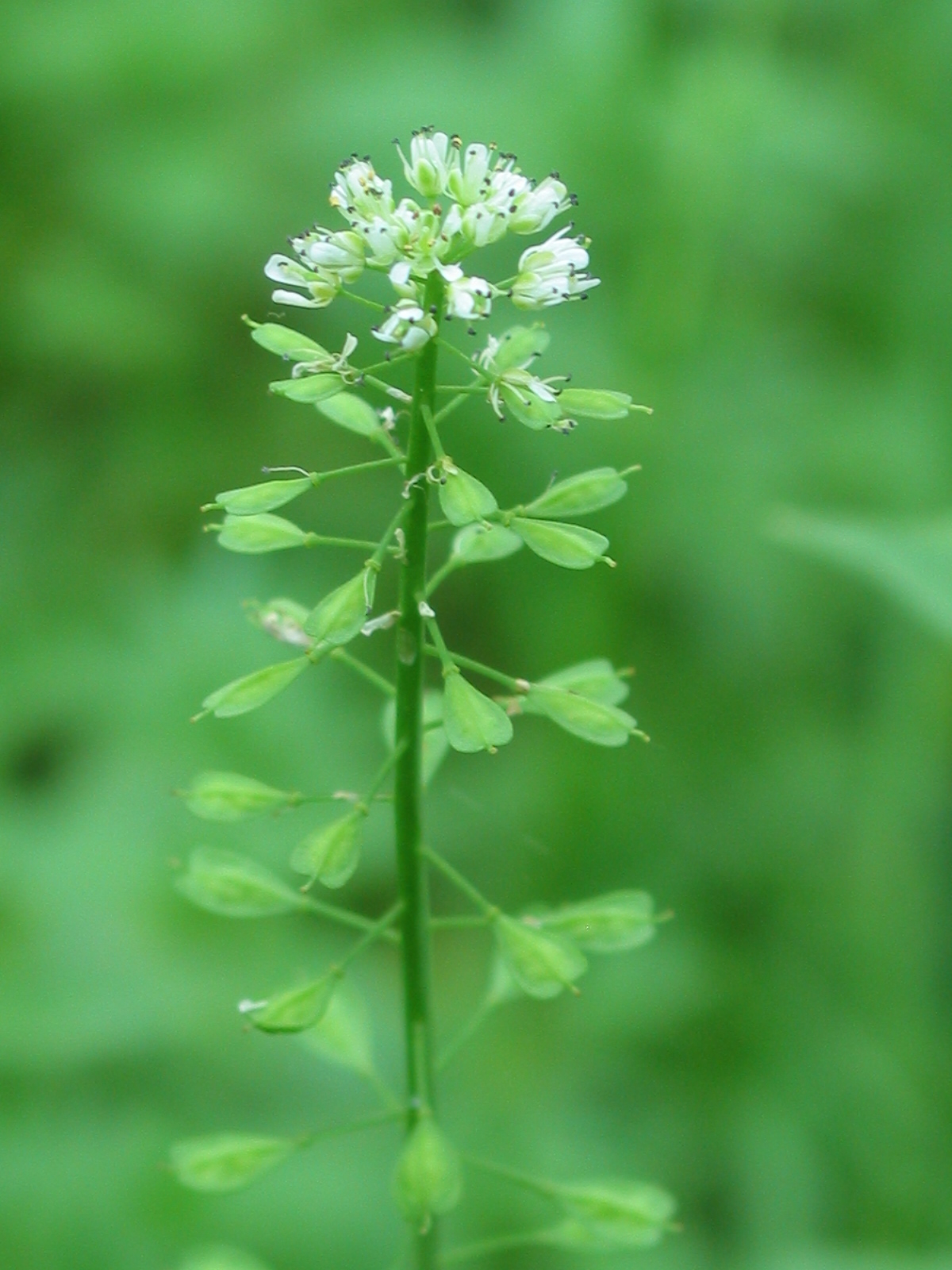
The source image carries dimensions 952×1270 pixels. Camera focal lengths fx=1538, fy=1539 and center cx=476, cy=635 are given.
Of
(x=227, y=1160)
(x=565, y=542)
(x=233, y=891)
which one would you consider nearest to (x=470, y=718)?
(x=565, y=542)

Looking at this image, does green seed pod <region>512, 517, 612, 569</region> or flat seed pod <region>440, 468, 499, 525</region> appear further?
green seed pod <region>512, 517, 612, 569</region>

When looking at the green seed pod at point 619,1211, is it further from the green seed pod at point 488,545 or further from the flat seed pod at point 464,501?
the flat seed pod at point 464,501

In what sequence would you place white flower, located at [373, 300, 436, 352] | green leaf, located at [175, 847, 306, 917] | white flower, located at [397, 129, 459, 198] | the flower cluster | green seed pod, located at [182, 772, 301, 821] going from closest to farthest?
1. white flower, located at [373, 300, 436, 352]
2. the flower cluster
3. white flower, located at [397, 129, 459, 198]
4. green seed pod, located at [182, 772, 301, 821]
5. green leaf, located at [175, 847, 306, 917]

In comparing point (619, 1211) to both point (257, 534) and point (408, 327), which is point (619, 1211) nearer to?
point (257, 534)

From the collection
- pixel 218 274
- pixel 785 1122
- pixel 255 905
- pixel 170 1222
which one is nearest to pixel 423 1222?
pixel 255 905

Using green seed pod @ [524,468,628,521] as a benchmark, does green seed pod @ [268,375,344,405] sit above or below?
above

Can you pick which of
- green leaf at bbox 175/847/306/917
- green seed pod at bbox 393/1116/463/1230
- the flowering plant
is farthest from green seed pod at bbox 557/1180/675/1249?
green leaf at bbox 175/847/306/917

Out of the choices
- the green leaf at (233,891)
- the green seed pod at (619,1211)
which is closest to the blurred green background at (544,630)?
the green seed pod at (619,1211)

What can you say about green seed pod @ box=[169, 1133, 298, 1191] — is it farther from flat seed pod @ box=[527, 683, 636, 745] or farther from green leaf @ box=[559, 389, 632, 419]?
green leaf @ box=[559, 389, 632, 419]
